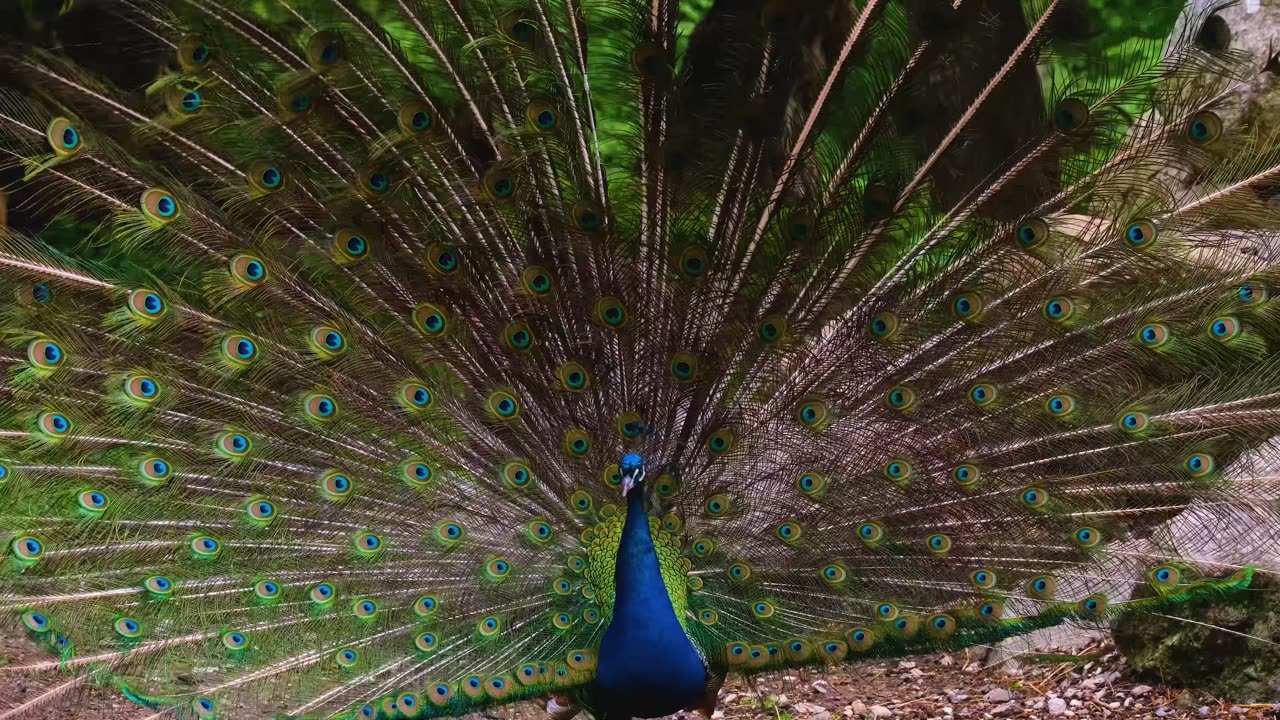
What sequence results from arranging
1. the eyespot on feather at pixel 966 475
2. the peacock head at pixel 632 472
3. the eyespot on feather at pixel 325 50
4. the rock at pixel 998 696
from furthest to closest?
the rock at pixel 998 696
the eyespot on feather at pixel 966 475
the peacock head at pixel 632 472
the eyespot on feather at pixel 325 50

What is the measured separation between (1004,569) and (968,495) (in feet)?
1.03

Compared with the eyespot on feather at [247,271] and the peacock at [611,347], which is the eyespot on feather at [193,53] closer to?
the peacock at [611,347]

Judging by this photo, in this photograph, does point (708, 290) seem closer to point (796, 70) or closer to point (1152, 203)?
point (796, 70)

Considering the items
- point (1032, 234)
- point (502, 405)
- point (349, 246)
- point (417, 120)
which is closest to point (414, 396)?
point (502, 405)

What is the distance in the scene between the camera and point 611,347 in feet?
10.9

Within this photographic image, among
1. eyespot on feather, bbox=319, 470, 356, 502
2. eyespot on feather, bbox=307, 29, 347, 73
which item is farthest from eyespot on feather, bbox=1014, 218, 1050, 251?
eyespot on feather, bbox=319, 470, 356, 502

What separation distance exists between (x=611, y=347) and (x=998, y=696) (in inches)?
106

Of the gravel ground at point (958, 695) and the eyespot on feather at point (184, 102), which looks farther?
the gravel ground at point (958, 695)

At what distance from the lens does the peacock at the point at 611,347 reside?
280cm

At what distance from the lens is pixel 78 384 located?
3.15 metres

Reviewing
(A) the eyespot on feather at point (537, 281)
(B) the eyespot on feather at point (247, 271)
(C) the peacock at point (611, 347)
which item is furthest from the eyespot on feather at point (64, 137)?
(A) the eyespot on feather at point (537, 281)

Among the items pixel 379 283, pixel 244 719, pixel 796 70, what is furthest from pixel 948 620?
pixel 244 719

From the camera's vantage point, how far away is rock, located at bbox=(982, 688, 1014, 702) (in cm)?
448

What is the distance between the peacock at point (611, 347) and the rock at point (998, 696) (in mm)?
1201
